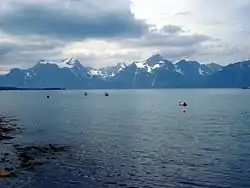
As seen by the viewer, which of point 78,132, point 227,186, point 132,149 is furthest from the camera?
point 78,132

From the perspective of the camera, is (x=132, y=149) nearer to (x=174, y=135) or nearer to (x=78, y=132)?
(x=174, y=135)

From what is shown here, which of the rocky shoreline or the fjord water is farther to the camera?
the rocky shoreline

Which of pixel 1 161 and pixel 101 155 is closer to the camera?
pixel 1 161

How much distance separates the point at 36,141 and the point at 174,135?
26927 mm

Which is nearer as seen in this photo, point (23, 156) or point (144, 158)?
point (144, 158)

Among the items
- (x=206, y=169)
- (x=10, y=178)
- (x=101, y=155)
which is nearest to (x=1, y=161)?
(x=10, y=178)

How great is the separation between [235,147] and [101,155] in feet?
71.1

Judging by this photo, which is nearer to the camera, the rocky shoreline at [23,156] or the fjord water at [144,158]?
the fjord water at [144,158]

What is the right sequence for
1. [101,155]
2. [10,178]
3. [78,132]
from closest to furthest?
[10,178], [101,155], [78,132]

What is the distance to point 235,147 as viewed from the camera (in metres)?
60.6

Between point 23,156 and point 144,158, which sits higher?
point 144,158

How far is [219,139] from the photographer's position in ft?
229

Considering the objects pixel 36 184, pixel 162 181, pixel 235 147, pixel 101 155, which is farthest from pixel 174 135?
pixel 36 184

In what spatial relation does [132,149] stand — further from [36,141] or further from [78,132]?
[78,132]
